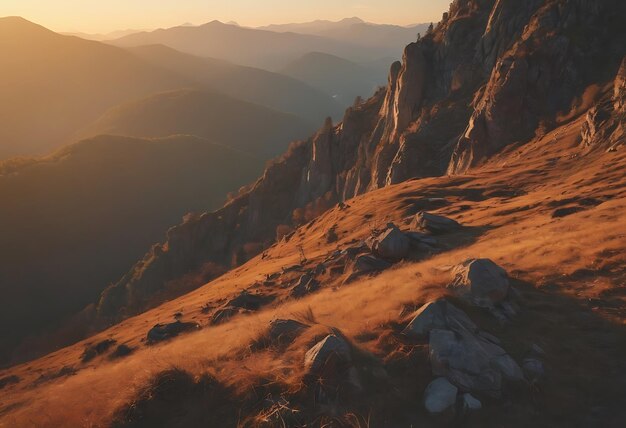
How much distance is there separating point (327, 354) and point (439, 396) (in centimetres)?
250

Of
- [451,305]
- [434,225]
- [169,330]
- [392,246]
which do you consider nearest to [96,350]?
[169,330]

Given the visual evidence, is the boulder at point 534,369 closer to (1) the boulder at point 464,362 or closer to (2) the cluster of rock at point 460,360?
(2) the cluster of rock at point 460,360

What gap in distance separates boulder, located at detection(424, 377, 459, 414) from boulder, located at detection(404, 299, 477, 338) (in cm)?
167

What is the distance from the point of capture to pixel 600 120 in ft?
138

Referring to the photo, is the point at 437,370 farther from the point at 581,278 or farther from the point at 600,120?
the point at 600,120

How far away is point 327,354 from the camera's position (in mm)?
9562

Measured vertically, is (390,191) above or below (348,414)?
below

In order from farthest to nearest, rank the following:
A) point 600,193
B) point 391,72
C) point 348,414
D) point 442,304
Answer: point 391,72
point 600,193
point 442,304
point 348,414

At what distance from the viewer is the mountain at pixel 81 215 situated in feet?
389

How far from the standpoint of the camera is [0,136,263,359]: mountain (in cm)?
11869

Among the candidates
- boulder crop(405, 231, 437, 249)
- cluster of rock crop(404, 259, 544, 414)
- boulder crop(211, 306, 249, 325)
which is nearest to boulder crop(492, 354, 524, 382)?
cluster of rock crop(404, 259, 544, 414)

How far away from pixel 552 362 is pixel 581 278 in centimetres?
596

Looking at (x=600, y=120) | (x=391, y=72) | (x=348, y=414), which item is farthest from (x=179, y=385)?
(x=391, y=72)

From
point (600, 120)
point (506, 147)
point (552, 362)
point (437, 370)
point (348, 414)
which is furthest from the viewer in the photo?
point (506, 147)
